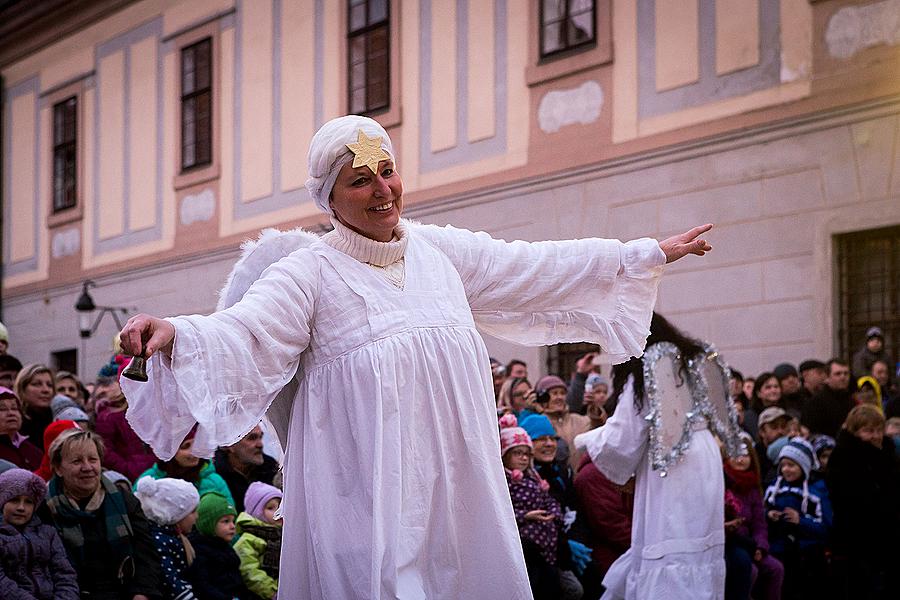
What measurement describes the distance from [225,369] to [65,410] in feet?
16.2

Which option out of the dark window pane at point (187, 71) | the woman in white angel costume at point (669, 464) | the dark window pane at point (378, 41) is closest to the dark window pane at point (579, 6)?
the dark window pane at point (378, 41)

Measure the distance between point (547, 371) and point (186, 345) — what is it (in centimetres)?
1178

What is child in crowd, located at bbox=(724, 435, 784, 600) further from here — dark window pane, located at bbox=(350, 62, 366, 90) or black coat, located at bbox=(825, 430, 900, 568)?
dark window pane, located at bbox=(350, 62, 366, 90)

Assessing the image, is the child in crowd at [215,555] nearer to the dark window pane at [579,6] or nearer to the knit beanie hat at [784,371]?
the knit beanie hat at [784,371]

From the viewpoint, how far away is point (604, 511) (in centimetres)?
866

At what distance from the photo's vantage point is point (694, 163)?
1351cm

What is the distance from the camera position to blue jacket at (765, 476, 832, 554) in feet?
31.7

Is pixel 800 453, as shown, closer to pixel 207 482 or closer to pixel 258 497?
pixel 258 497

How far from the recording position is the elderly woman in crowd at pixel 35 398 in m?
8.62

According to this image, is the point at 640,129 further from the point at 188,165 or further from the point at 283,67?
the point at 188,165

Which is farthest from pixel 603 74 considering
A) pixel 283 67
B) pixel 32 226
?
pixel 32 226

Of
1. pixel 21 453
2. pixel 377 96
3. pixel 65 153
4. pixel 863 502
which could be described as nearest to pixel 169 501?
pixel 21 453

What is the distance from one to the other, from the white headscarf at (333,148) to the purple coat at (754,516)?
5.37 meters

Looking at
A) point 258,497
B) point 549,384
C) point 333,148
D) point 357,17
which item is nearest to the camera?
point 333,148
